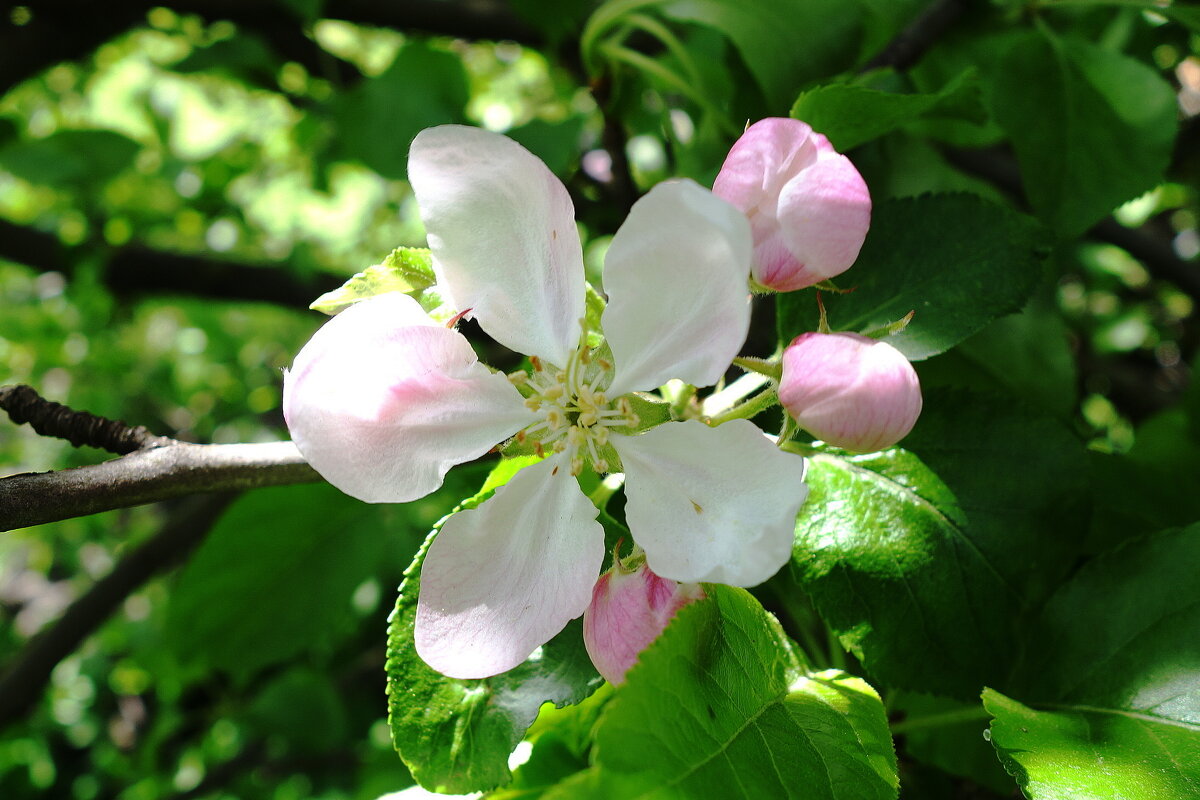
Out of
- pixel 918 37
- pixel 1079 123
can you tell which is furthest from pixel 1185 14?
pixel 918 37

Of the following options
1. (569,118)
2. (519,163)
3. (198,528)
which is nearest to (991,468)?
(519,163)

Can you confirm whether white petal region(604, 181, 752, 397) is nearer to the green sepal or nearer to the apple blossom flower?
the apple blossom flower

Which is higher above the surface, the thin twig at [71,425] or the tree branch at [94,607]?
the thin twig at [71,425]

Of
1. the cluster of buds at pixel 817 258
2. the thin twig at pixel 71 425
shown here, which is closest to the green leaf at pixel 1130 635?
the cluster of buds at pixel 817 258

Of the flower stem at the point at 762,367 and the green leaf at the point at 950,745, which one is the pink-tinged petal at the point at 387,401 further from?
the green leaf at the point at 950,745

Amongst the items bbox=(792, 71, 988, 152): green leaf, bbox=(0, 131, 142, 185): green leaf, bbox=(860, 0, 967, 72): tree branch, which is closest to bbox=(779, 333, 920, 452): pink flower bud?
bbox=(792, 71, 988, 152): green leaf

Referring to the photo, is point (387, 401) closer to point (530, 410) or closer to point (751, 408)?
point (530, 410)

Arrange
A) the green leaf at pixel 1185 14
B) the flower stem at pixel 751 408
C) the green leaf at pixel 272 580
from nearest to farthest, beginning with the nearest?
the flower stem at pixel 751 408
the green leaf at pixel 1185 14
the green leaf at pixel 272 580

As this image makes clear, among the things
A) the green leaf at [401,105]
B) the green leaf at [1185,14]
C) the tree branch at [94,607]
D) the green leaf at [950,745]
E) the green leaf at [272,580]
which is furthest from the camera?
the tree branch at [94,607]
